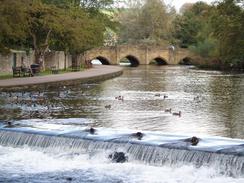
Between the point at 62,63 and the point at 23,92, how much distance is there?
3074 cm

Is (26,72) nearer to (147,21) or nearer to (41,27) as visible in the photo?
(41,27)

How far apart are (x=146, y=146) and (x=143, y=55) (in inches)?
3496

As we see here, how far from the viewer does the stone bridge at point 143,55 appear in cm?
9712

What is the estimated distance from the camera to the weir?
43.2 feet

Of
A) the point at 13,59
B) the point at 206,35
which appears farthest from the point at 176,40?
the point at 13,59

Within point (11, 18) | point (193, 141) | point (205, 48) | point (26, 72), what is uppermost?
point (11, 18)

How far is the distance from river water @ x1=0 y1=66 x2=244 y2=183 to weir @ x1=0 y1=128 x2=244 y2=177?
21cm

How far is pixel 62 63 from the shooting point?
197 ft

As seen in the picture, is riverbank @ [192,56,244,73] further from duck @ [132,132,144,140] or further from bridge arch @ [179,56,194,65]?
duck @ [132,132,144,140]

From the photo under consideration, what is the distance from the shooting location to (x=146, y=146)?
14312mm

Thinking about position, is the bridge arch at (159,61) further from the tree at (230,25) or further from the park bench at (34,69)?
the tree at (230,25)

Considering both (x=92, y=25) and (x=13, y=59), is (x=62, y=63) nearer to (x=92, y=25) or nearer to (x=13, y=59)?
(x=92, y=25)

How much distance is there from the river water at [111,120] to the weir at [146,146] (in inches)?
8.3

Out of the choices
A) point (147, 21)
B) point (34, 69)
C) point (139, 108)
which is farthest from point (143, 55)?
point (139, 108)
